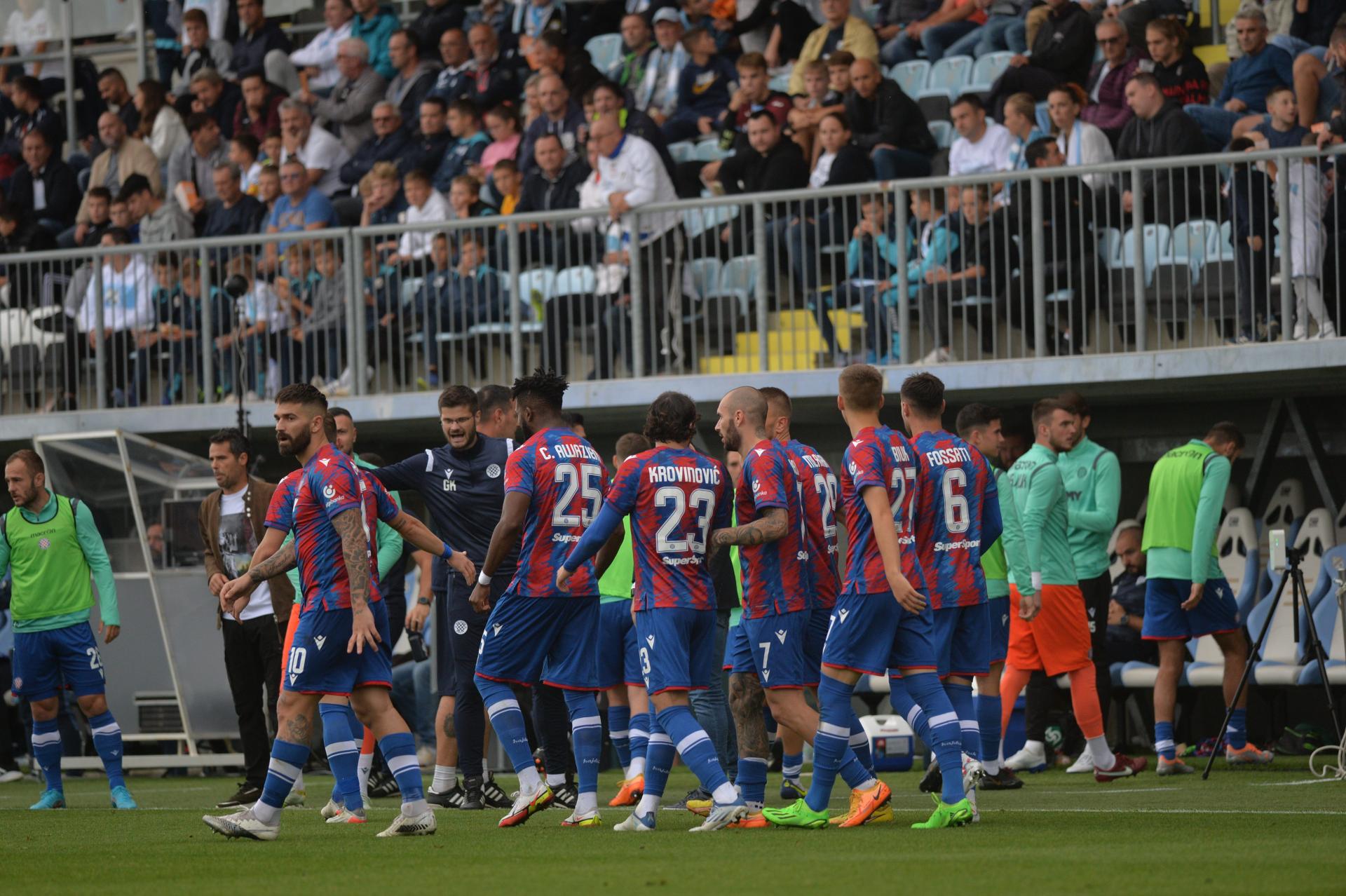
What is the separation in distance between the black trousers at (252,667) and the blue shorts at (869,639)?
14.3 ft

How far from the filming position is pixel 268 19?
72.9ft

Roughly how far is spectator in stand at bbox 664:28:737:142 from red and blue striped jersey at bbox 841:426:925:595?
32.3 ft

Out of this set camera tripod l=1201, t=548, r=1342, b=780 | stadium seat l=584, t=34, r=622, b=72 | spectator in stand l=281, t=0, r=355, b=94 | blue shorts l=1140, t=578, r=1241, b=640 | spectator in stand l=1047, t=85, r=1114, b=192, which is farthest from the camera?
spectator in stand l=281, t=0, r=355, b=94

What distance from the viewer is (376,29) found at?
21.3 meters

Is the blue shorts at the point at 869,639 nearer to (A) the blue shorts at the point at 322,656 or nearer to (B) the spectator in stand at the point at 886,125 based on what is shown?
(A) the blue shorts at the point at 322,656

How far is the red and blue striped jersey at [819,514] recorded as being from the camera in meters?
9.14

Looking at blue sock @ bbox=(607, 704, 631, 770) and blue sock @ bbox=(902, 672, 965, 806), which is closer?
blue sock @ bbox=(902, 672, 965, 806)

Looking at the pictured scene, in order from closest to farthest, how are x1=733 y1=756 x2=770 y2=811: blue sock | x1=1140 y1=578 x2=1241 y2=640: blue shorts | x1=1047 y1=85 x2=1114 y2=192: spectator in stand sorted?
1. x1=733 y1=756 x2=770 y2=811: blue sock
2. x1=1140 y1=578 x2=1241 y2=640: blue shorts
3. x1=1047 y1=85 x2=1114 y2=192: spectator in stand

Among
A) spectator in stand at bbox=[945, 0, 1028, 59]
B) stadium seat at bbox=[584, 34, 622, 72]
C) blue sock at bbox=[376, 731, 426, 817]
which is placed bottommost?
blue sock at bbox=[376, 731, 426, 817]

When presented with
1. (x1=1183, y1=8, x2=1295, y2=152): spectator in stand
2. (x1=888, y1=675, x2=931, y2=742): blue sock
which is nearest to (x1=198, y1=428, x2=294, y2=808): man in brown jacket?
(x1=888, y1=675, x2=931, y2=742): blue sock

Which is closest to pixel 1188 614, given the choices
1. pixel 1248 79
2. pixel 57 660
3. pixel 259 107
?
pixel 1248 79

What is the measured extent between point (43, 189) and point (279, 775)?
14235 millimetres

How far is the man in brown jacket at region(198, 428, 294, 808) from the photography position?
11602 mm

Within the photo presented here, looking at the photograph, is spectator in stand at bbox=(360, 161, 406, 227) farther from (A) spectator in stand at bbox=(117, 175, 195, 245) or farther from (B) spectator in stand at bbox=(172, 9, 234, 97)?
(B) spectator in stand at bbox=(172, 9, 234, 97)
